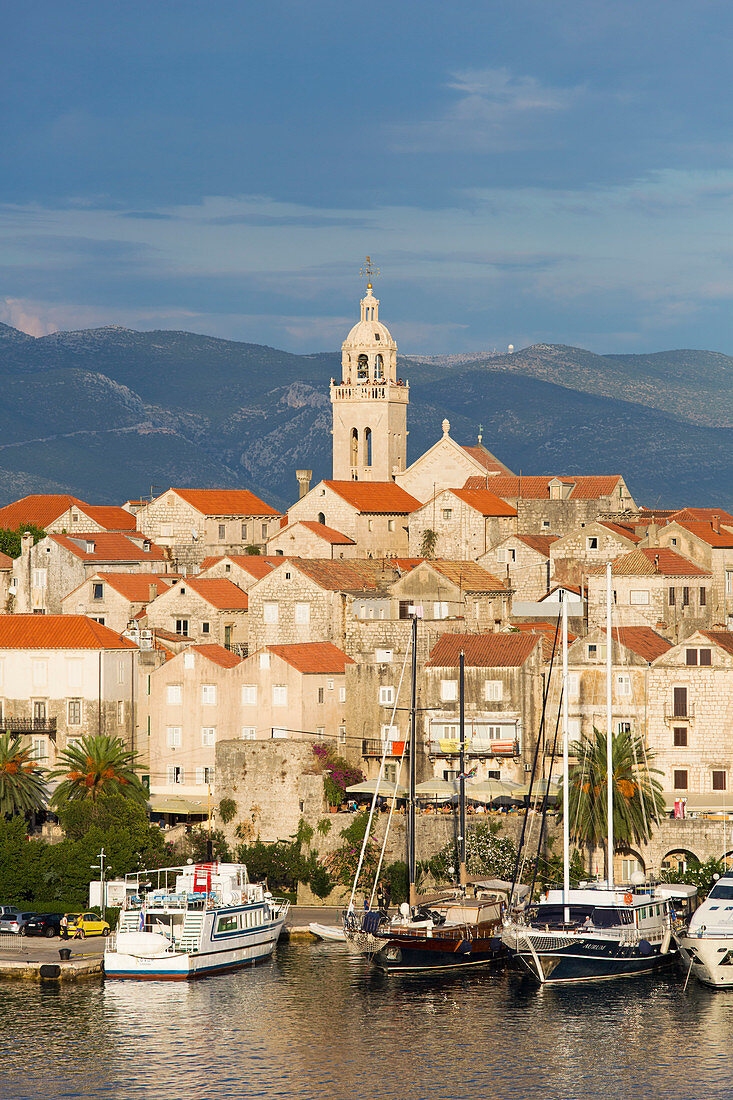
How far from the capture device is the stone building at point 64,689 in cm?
7881

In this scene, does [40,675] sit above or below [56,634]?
below

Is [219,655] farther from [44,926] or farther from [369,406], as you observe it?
[369,406]

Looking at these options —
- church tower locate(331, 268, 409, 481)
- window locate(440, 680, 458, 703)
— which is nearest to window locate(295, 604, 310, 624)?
window locate(440, 680, 458, 703)

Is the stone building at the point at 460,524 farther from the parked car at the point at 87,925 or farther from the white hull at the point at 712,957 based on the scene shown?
the white hull at the point at 712,957

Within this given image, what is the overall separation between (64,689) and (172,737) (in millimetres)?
5061

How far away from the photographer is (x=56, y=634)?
80312 millimetres

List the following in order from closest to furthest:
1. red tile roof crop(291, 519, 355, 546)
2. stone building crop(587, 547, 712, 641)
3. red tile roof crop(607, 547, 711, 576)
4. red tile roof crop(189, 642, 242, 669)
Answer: red tile roof crop(189, 642, 242, 669), stone building crop(587, 547, 712, 641), red tile roof crop(607, 547, 711, 576), red tile roof crop(291, 519, 355, 546)

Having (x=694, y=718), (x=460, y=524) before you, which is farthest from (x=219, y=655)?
(x=460, y=524)

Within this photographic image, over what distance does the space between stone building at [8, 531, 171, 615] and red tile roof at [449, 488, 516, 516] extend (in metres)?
16.7

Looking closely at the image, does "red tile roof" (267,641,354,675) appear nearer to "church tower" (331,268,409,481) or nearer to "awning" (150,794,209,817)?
"awning" (150,794,209,817)

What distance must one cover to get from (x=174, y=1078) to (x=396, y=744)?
26598mm

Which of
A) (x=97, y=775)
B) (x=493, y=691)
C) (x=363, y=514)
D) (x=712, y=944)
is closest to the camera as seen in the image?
(x=712, y=944)

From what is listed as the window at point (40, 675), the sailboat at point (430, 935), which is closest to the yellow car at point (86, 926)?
the sailboat at point (430, 935)

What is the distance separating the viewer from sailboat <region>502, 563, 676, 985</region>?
197 feet
